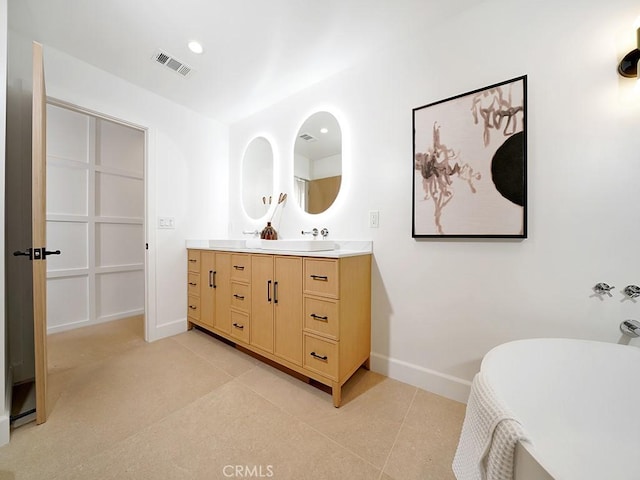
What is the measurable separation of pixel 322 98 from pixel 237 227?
1709 mm

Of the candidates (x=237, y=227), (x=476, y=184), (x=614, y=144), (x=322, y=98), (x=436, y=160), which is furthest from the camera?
(x=237, y=227)

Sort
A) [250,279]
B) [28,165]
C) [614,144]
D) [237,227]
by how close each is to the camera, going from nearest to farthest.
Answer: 1. [614,144]
2. [28,165]
3. [250,279]
4. [237,227]

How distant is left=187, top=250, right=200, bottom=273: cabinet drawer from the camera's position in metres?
2.45

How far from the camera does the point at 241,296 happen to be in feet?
6.53

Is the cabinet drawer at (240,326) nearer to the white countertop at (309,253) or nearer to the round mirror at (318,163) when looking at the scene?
the white countertop at (309,253)

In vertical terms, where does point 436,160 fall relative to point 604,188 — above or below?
above

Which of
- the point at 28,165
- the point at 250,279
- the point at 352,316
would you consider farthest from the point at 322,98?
the point at 28,165

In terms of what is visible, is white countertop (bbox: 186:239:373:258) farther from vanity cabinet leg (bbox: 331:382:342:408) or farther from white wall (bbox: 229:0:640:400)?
vanity cabinet leg (bbox: 331:382:342:408)

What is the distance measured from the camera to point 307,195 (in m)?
2.21

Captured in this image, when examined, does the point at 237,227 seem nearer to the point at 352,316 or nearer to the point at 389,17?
the point at 352,316

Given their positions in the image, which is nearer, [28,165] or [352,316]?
[352,316]

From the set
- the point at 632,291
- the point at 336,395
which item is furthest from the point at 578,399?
the point at 336,395

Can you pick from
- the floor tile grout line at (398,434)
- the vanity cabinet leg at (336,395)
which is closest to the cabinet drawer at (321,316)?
the vanity cabinet leg at (336,395)

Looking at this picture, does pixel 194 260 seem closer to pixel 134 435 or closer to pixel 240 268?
pixel 240 268
